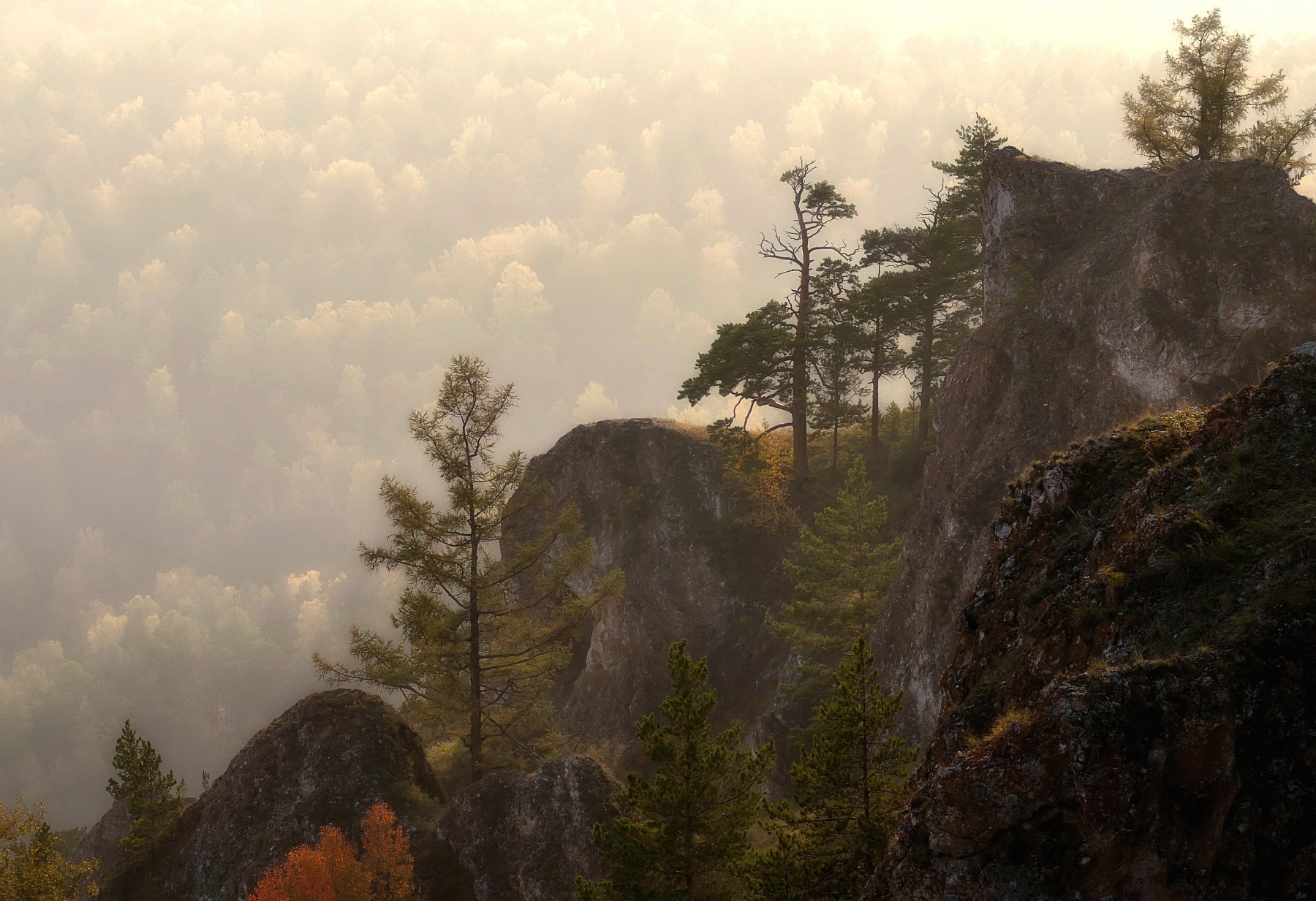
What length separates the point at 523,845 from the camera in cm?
2825

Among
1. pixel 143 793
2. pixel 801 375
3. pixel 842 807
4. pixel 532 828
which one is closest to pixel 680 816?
pixel 842 807

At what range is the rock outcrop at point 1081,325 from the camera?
97.0 ft

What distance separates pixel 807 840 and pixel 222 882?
73.5 ft

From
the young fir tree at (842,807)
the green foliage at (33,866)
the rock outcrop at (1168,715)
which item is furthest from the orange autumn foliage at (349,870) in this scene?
the rock outcrop at (1168,715)

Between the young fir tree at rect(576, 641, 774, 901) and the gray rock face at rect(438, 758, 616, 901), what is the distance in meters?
9.96

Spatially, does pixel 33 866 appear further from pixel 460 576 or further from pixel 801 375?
pixel 801 375

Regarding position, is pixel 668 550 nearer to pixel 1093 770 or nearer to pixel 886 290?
pixel 886 290

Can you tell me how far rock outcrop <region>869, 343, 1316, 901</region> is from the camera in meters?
9.82

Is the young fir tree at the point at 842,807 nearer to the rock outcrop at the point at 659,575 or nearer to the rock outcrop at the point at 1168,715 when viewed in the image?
the rock outcrop at the point at 1168,715

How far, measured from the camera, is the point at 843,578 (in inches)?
1390

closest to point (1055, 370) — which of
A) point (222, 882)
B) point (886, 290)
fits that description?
point (886, 290)

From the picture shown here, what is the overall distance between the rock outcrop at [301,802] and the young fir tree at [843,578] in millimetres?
14958

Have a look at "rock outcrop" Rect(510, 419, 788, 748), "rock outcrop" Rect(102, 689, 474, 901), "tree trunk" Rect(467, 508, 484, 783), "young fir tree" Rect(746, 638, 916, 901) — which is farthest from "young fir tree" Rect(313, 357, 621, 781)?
"young fir tree" Rect(746, 638, 916, 901)

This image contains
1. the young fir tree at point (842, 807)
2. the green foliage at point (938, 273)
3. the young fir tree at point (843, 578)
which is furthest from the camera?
the green foliage at point (938, 273)
